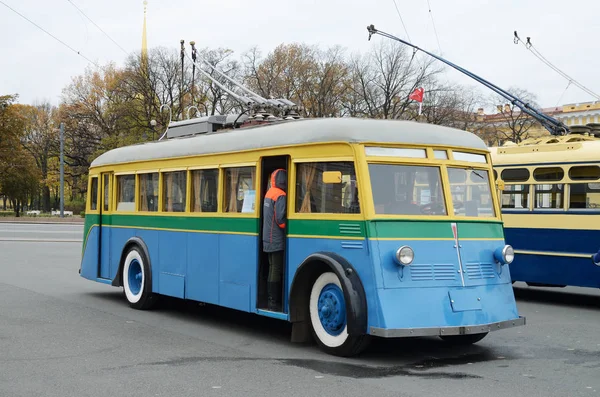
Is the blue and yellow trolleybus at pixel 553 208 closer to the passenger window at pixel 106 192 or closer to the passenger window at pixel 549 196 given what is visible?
the passenger window at pixel 549 196

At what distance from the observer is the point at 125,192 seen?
44.3ft

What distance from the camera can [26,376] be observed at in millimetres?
7504

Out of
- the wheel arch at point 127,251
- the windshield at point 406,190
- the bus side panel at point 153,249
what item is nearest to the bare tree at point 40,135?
the wheel arch at point 127,251

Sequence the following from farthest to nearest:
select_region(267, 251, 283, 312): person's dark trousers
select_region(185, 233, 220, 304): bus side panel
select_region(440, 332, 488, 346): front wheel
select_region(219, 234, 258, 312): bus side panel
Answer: select_region(185, 233, 220, 304): bus side panel, select_region(219, 234, 258, 312): bus side panel, select_region(267, 251, 283, 312): person's dark trousers, select_region(440, 332, 488, 346): front wheel

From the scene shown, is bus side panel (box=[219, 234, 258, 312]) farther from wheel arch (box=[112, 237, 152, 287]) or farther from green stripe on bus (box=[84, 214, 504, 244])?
wheel arch (box=[112, 237, 152, 287])

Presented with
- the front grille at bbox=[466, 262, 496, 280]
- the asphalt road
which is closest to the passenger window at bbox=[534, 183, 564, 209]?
the asphalt road

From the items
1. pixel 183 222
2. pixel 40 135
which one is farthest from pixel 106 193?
pixel 40 135

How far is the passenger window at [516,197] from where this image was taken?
14.1 metres

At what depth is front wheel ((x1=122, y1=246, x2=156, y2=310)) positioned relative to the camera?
487 inches

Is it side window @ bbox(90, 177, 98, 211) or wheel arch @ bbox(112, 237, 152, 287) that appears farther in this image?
side window @ bbox(90, 177, 98, 211)

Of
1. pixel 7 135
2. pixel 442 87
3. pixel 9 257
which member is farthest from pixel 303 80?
pixel 9 257

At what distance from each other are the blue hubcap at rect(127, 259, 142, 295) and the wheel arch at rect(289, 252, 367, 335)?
447 centimetres

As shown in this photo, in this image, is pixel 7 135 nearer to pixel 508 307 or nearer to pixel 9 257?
pixel 9 257

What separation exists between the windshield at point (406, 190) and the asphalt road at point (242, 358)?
1560 millimetres
